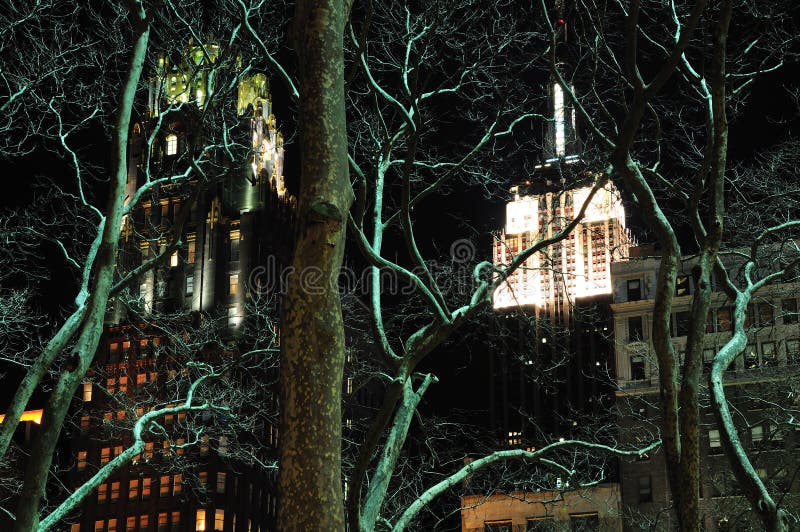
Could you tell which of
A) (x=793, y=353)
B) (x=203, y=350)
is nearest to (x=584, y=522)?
(x=793, y=353)

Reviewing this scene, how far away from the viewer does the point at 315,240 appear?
7.78m

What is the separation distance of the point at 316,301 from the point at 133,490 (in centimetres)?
10073

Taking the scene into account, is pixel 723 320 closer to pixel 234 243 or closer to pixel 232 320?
pixel 232 320

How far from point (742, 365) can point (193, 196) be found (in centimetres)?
5436

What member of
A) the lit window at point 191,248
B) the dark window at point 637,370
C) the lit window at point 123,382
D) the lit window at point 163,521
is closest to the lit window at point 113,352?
the lit window at point 123,382

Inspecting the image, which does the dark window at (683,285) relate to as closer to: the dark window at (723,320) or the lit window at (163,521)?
the dark window at (723,320)

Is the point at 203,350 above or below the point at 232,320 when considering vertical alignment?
below

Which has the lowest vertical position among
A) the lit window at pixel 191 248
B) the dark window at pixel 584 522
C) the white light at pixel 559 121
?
the dark window at pixel 584 522

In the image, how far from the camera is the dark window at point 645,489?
65.6 meters

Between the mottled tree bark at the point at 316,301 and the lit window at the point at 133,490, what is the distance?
9989 centimetres

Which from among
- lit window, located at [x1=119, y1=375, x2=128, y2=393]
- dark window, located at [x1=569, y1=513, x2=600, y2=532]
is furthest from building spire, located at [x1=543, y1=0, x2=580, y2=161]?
lit window, located at [x1=119, y1=375, x2=128, y2=393]

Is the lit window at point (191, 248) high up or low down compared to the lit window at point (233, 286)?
up

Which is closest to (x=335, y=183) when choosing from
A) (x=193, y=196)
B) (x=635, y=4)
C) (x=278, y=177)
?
(x=635, y=4)

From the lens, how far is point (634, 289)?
71.8 metres
